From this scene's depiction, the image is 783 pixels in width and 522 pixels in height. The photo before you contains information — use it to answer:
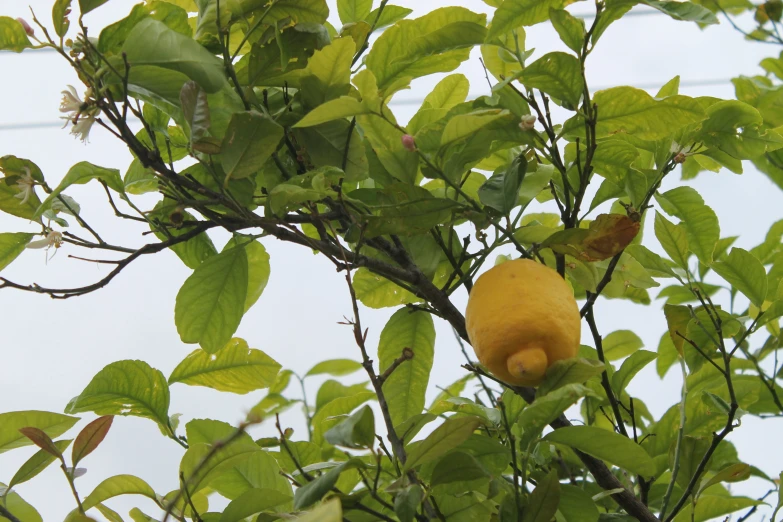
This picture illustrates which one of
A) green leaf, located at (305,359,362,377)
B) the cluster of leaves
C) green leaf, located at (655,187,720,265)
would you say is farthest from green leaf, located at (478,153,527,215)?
green leaf, located at (305,359,362,377)

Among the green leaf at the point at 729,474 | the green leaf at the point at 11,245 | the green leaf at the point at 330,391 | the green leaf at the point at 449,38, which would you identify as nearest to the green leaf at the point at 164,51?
the green leaf at the point at 449,38

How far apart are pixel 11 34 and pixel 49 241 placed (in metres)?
0.21

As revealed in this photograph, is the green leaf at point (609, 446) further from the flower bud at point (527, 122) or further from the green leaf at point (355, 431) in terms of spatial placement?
the flower bud at point (527, 122)

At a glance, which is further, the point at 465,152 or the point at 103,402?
the point at 103,402

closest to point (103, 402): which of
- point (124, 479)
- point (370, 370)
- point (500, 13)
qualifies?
point (124, 479)

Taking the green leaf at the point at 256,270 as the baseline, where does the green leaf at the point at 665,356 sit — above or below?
above

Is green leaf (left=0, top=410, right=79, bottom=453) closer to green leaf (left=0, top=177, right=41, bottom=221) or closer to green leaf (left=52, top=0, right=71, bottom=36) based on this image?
green leaf (left=0, top=177, right=41, bottom=221)

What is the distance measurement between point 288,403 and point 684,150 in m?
0.91

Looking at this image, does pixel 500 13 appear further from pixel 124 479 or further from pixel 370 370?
pixel 124 479

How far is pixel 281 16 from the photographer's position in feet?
2.62

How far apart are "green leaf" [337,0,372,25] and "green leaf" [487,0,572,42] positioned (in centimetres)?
30

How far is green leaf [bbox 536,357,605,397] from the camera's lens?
2.07 feet

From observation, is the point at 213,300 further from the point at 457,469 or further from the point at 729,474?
the point at 729,474

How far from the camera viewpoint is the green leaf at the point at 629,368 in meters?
0.97
